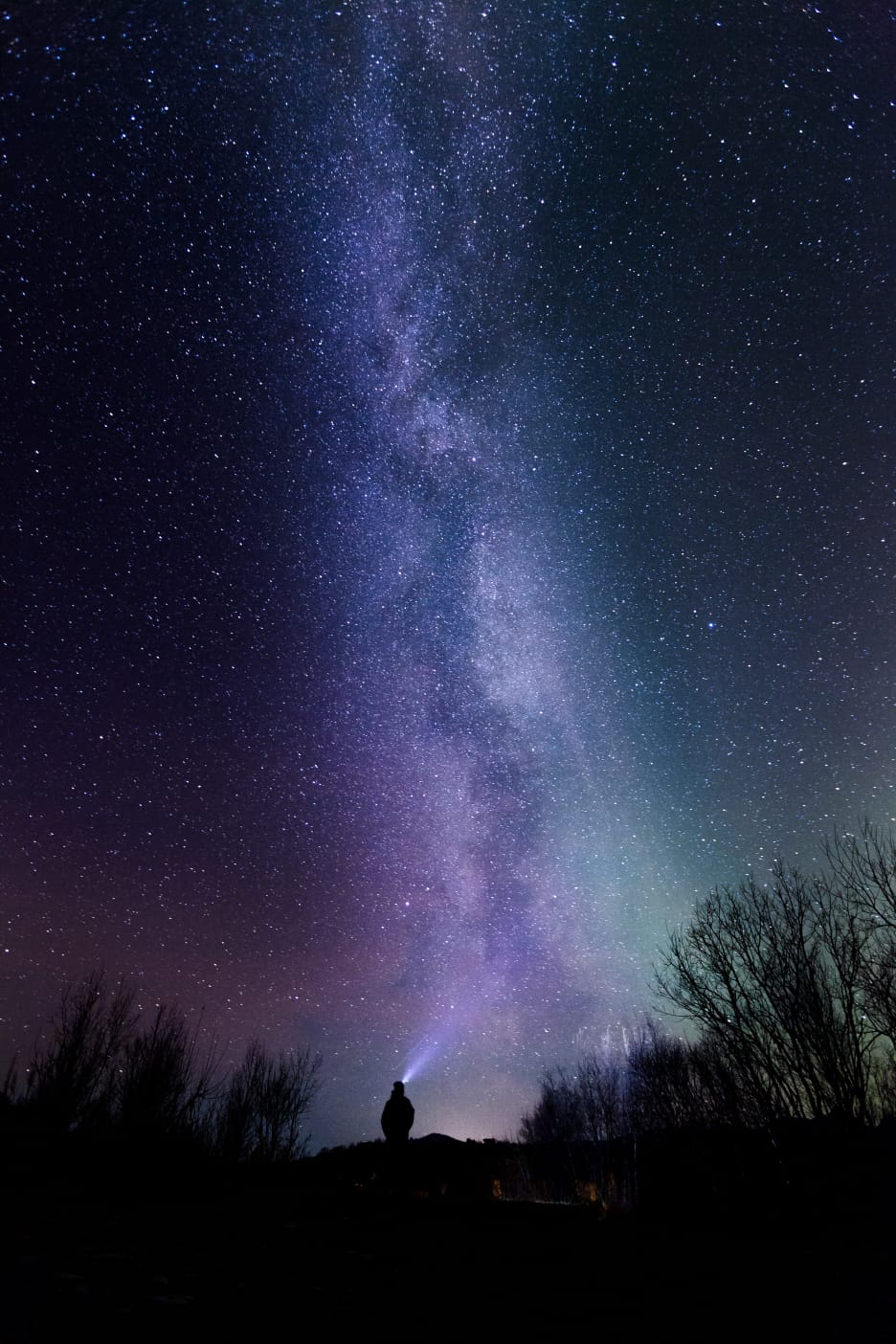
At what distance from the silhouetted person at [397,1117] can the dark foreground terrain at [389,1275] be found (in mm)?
3060

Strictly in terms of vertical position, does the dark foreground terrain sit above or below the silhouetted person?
below

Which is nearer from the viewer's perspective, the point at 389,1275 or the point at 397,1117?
the point at 389,1275

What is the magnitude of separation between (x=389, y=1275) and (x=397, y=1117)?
9.32m

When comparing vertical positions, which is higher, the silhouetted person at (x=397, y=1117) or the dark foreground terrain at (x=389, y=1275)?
the silhouetted person at (x=397, y=1117)

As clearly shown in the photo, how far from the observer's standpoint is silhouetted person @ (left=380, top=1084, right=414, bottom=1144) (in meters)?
13.5

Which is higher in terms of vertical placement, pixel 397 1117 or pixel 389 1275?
pixel 397 1117

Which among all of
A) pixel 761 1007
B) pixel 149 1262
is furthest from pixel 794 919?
pixel 149 1262

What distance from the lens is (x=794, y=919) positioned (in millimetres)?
19516

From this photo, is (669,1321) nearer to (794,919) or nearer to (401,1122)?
(401,1122)

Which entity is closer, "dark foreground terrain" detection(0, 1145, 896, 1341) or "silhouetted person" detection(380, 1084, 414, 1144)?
"dark foreground terrain" detection(0, 1145, 896, 1341)

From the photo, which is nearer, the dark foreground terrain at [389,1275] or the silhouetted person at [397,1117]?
the dark foreground terrain at [389,1275]

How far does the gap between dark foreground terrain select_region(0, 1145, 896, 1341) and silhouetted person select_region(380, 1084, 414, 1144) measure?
3.06 meters

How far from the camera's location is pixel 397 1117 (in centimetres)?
1354

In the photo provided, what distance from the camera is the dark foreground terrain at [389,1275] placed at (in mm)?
3898
